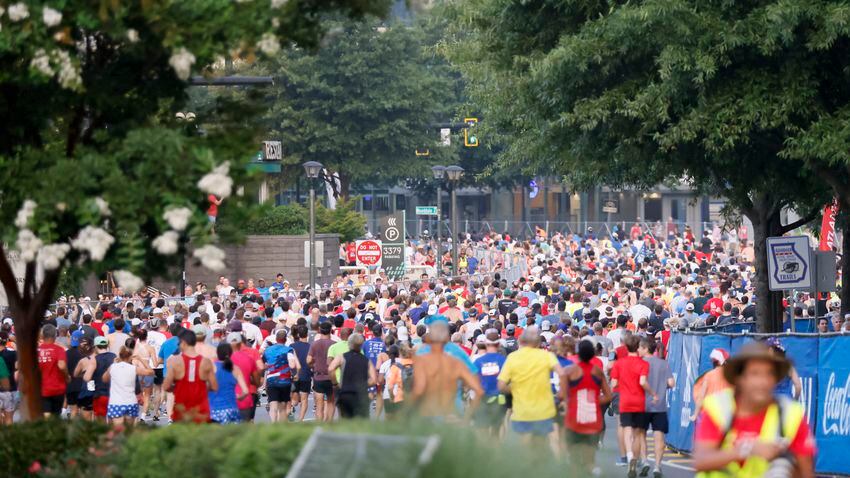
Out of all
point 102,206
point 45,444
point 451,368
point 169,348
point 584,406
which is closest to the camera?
point 102,206

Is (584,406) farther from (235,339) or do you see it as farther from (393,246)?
(393,246)

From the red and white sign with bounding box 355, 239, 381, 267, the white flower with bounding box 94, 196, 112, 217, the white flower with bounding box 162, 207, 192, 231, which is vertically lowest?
the white flower with bounding box 162, 207, 192, 231

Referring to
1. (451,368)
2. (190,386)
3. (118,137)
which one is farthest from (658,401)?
(118,137)

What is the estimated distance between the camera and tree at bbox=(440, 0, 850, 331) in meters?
17.1

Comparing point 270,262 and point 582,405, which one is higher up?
point 270,262

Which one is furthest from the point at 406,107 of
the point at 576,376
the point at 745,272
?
the point at 576,376

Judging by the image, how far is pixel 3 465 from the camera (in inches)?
395

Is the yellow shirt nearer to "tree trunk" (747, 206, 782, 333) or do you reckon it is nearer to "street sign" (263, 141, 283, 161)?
"tree trunk" (747, 206, 782, 333)

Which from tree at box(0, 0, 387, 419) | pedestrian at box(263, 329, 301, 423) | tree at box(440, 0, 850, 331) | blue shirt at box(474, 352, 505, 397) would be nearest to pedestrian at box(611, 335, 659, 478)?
blue shirt at box(474, 352, 505, 397)

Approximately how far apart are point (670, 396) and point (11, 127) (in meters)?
10.1

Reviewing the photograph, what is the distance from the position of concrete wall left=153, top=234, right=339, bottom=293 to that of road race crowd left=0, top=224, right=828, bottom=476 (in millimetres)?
11066

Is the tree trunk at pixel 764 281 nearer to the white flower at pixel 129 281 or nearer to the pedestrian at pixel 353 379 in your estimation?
the pedestrian at pixel 353 379

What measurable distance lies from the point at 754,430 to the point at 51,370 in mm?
12128

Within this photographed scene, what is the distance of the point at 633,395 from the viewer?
613 inches
